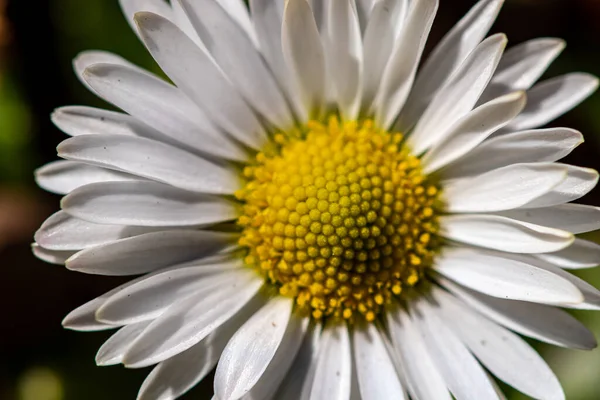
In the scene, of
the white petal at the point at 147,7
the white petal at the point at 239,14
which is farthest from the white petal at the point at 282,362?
the white petal at the point at 147,7

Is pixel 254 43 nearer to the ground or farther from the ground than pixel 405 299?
farther from the ground

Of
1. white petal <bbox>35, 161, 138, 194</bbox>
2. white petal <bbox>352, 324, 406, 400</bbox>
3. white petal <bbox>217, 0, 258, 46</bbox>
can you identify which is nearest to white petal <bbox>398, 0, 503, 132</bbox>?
white petal <bbox>217, 0, 258, 46</bbox>

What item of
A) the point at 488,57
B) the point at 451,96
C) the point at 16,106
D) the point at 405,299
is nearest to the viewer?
the point at 488,57

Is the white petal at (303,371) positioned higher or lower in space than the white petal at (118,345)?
lower

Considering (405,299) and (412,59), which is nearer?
(412,59)

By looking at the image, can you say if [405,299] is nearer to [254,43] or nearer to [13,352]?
[254,43]

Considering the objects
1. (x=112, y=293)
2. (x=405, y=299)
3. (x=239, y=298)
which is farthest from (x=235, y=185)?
(x=405, y=299)

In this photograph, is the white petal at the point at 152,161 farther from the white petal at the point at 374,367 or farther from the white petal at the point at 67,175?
the white petal at the point at 374,367

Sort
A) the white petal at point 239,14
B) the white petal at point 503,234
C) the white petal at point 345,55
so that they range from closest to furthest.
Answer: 1. the white petal at point 503,234
2. the white petal at point 345,55
3. the white petal at point 239,14
